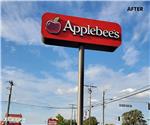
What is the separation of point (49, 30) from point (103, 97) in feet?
135

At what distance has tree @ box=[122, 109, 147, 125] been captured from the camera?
120 metres

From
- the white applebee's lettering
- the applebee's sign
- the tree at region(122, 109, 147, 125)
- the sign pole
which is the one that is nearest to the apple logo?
the applebee's sign

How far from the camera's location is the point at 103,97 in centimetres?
5912

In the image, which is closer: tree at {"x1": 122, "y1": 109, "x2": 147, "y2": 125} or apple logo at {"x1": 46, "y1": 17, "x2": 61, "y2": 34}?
apple logo at {"x1": 46, "y1": 17, "x2": 61, "y2": 34}

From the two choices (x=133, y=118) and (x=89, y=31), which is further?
(x=133, y=118)

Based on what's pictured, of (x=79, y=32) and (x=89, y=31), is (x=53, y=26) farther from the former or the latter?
(x=89, y=31)

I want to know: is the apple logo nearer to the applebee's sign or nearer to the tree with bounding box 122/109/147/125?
the applebee's sign

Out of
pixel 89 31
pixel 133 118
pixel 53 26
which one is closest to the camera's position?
pixel 53 26

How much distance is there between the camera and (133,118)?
12094 centimetres

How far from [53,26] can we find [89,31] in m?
2.28

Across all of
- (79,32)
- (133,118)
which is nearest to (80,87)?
(79,32)

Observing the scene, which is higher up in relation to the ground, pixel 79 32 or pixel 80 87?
pixel 79 32

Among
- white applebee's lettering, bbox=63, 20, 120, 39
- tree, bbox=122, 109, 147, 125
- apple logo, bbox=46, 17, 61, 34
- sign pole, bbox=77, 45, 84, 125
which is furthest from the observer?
tree, bbox=122, 109, 147, 125

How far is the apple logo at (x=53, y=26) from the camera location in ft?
63.4
